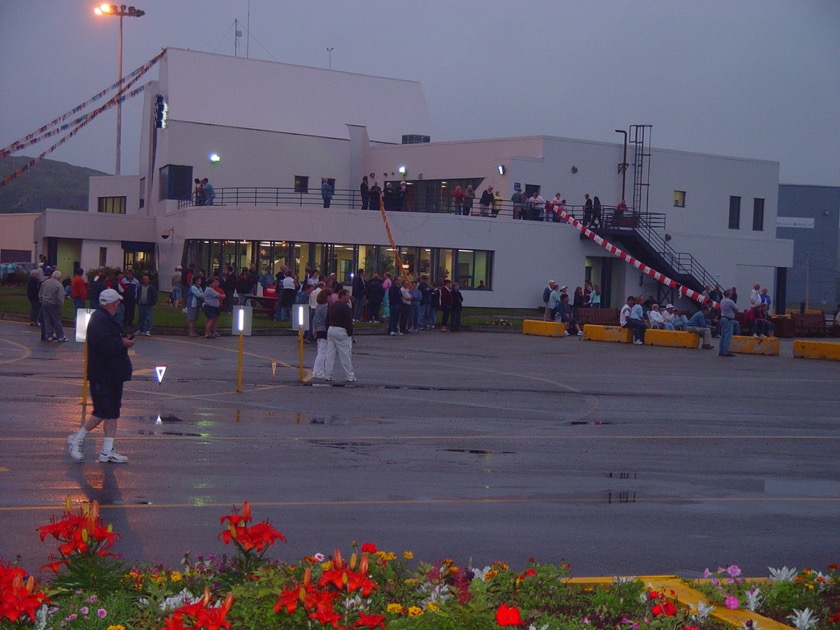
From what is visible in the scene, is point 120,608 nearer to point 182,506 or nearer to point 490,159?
point 182,506

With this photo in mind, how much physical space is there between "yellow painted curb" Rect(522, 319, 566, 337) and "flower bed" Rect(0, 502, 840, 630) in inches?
1252

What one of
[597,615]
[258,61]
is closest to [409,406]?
[597,615]

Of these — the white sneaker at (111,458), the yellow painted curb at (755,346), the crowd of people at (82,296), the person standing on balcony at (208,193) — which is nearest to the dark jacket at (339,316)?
the crowd of people at (82,296)

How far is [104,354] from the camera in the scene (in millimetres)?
11633

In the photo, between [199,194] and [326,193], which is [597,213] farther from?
[199,194]

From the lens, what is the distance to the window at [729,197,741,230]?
188ft

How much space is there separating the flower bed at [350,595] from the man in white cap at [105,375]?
16.2ft

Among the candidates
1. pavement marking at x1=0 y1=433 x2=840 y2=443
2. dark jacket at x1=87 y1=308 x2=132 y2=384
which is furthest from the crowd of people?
dark jacket at x1=87 y1=308 x2=132 y2=384

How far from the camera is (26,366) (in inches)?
832

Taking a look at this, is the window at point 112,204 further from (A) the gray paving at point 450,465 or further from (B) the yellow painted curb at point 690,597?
(B) the yellow painted curb at point 690,597

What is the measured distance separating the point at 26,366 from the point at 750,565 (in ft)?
54.2

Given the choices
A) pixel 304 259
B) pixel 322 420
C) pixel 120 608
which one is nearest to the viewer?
pixel 120 608

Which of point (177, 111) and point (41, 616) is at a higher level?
point (177, 111)

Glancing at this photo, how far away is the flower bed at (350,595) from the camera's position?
16.9ft
